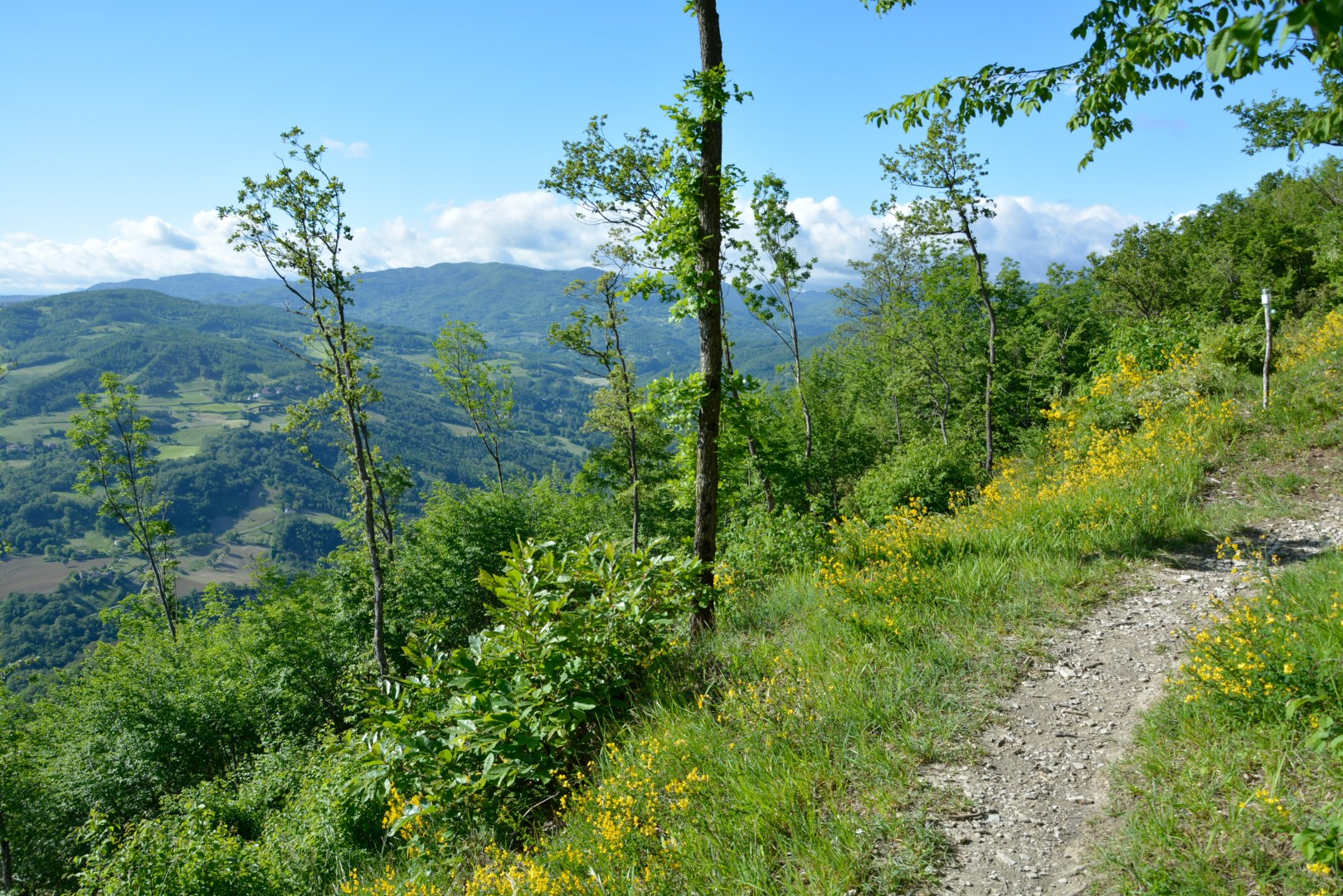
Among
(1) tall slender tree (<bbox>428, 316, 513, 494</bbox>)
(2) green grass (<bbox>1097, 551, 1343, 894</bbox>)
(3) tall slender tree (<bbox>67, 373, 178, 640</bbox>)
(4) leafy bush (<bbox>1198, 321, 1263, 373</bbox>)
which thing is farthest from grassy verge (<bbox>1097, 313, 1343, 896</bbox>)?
(3) tall slender tree (<bbox>67, 373, 178, 640</bbox>)

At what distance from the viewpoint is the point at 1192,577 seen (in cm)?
598

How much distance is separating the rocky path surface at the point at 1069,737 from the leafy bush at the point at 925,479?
1516cm

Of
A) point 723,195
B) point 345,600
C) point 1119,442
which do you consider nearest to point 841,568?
point 723,195

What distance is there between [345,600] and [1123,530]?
84.5 feet

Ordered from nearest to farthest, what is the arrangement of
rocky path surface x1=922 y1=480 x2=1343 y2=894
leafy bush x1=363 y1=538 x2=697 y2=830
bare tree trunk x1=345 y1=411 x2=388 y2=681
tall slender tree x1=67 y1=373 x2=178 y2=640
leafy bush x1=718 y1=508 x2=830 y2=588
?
rocky path surface x1=922 y1=480 x2=1343 y2=894 → leafy bush x1=363 y1=538 x2=697 y2=830 → leafy bush x1=718 y1=508 x2=830 y2=588 → bare tree trunk x1=345 y1=411 x2=388 y2=681 → tall slender tree x1=67 y1=373 x2=178 y2=640

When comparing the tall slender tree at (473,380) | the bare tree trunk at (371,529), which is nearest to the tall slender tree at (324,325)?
the bare tree trunk at (371,529)

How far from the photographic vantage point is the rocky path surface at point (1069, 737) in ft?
11.0

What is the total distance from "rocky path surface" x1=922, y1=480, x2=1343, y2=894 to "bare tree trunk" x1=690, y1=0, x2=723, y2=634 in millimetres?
3135

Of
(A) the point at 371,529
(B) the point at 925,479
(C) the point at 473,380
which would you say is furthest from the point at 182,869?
(C) the point at 473,380

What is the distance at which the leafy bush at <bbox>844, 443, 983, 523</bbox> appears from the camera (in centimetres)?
2192

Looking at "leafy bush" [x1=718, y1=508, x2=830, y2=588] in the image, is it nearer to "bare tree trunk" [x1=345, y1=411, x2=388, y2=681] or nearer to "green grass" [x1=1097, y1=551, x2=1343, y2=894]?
"green grass" [x1=1097, y1=551, x2=1343, y2=894]

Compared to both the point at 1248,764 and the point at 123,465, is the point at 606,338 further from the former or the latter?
the point at 1248,764

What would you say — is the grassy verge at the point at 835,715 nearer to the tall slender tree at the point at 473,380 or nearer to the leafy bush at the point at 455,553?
the leafy bush at the point at 455,553

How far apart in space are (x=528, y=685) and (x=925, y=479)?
1944 centimetres
